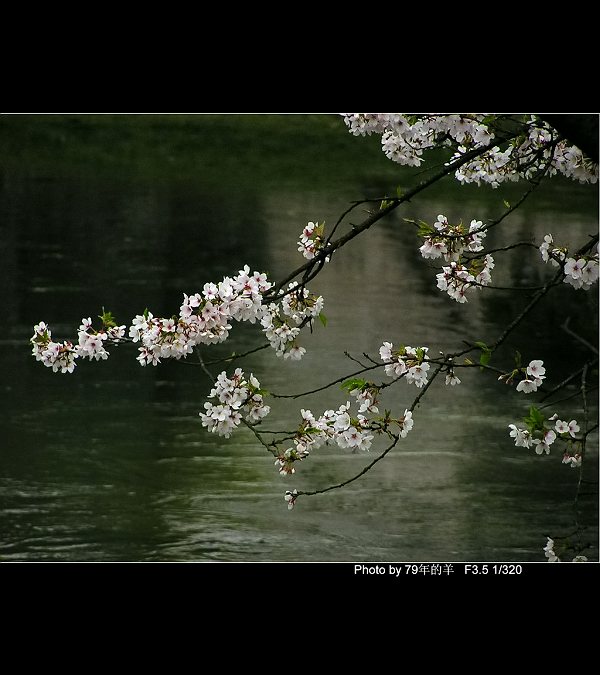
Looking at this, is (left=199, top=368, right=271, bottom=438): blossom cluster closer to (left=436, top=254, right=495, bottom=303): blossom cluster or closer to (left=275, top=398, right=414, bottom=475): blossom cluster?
(left=275, top=398, right=414, bottom=475): blossom cluster

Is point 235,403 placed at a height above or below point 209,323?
below

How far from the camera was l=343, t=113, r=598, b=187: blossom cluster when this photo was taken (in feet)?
11.1

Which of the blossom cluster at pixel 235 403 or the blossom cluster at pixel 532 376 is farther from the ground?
the blossom cluster at pixel 532 376

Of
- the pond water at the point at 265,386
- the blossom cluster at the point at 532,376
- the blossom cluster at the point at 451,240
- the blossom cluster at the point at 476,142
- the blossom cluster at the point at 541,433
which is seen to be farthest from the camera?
the pond water at the point at 265,386

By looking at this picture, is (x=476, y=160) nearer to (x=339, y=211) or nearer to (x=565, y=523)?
(x=565, y=523)

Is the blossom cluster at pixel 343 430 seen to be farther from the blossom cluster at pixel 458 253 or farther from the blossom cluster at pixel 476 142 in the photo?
the blossom cluster at pixel 476 142

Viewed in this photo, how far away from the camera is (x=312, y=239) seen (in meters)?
→ 3.36

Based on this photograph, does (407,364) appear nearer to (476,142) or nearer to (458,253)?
(458,253)

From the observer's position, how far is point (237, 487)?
539 centimetres

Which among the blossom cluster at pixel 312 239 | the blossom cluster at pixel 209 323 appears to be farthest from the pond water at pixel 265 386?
the blossom cluster at pixel 312 239

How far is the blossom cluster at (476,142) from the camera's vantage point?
3383 millimetres

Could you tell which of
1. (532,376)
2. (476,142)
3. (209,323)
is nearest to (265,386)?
(476,142)

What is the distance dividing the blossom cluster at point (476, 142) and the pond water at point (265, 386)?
1.83 m

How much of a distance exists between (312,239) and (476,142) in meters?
0.66
